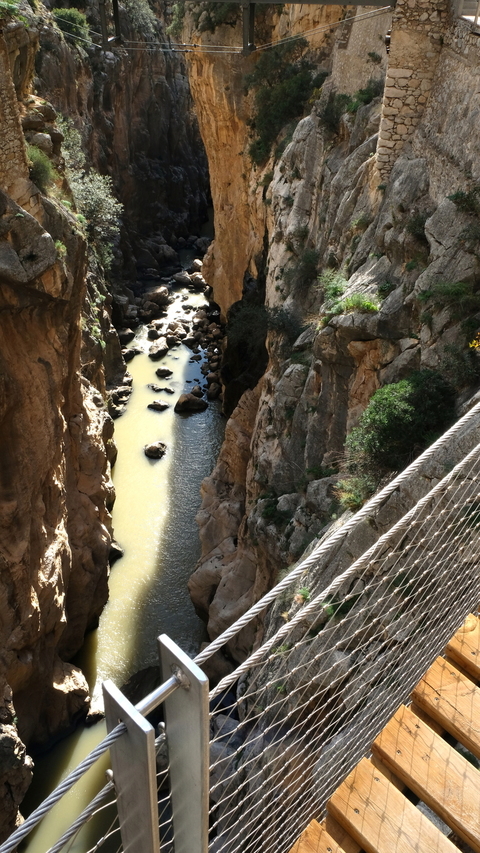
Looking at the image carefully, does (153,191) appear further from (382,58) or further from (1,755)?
(1,755)

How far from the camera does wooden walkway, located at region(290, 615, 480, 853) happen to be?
2836 mm

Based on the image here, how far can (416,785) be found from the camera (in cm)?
297

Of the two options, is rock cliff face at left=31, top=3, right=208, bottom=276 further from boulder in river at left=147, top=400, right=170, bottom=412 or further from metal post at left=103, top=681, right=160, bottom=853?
metal post at left=103, top=681, right=160, bottom=853

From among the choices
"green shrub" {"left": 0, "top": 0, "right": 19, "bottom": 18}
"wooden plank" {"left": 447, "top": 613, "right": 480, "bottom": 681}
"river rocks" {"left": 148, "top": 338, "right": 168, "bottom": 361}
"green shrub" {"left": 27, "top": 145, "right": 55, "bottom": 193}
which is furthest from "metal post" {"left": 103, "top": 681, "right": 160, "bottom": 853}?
"river rocks" {"left": 148, "top": 338, "right": 168, "bottom": 361}

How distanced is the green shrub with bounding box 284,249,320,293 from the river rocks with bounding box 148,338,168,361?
1189 cm

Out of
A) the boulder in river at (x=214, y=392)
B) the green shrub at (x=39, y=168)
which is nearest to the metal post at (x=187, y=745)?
the green shrub at (x=39, y=168)

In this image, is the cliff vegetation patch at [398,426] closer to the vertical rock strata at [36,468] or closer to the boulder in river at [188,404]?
the vertical rock strata at [36,468]

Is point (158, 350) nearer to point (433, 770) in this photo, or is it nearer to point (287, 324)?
point (287, 324)

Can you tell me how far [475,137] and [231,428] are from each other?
9.04 m

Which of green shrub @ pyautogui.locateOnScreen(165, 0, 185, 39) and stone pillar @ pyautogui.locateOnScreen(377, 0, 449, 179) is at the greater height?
green shrub @ pyautogui.locateOnScreen(165, 0, 185, 39)

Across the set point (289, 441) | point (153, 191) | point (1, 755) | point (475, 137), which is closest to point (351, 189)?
point (475, 137)

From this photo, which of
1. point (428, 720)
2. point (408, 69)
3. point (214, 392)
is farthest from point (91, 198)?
point (428, 720)

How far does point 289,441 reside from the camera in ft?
39.0

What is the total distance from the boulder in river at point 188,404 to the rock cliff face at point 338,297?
608cm
